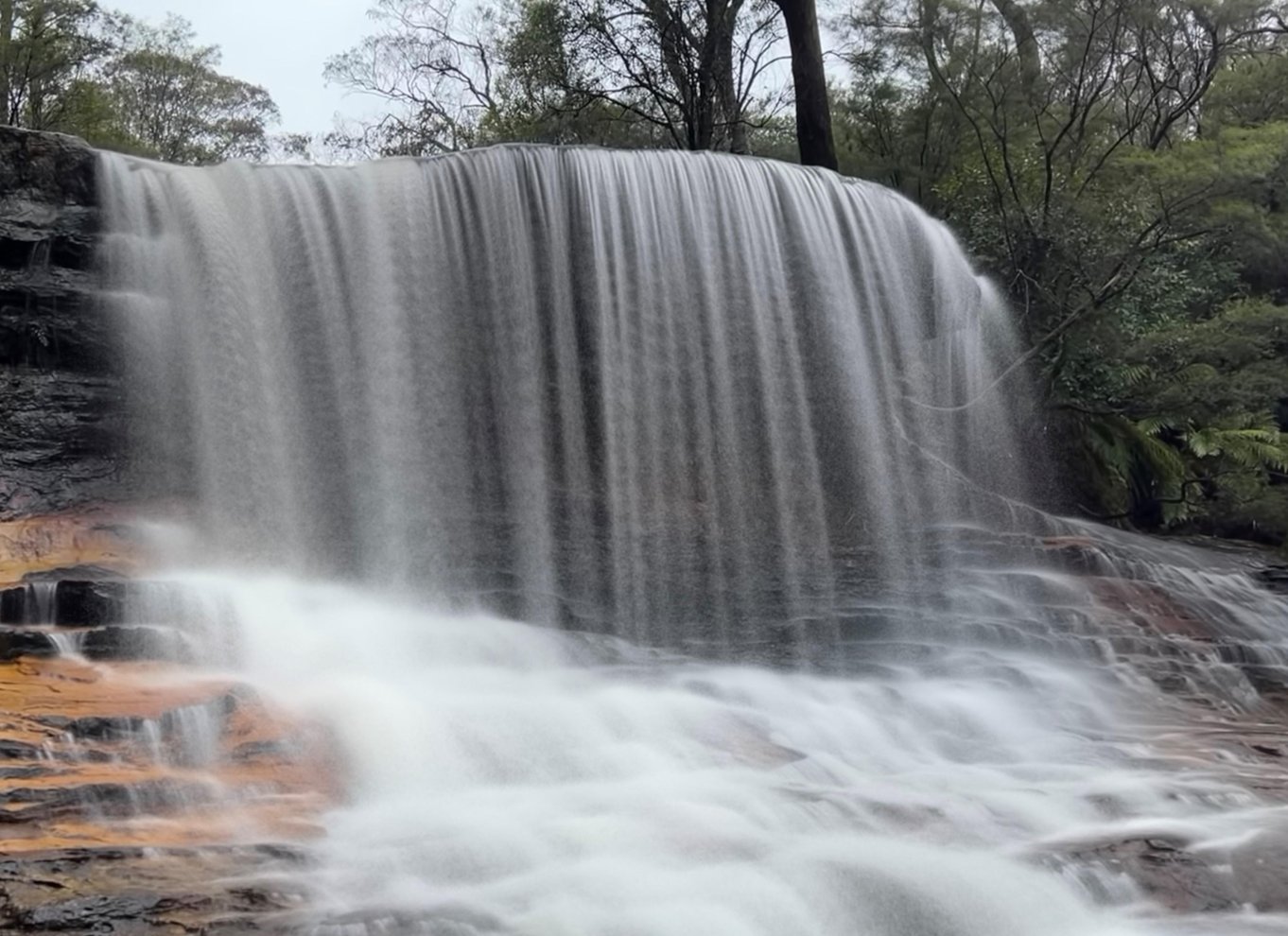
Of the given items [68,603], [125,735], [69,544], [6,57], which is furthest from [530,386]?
[6,57]

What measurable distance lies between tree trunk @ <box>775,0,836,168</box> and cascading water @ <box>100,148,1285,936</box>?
3.41 metres

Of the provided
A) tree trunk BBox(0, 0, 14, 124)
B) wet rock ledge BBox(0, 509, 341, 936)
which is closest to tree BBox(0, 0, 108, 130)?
tree trunk BBox(0, 0, 14, 124)

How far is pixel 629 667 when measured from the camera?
28.9ft

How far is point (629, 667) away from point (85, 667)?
11.9 feet

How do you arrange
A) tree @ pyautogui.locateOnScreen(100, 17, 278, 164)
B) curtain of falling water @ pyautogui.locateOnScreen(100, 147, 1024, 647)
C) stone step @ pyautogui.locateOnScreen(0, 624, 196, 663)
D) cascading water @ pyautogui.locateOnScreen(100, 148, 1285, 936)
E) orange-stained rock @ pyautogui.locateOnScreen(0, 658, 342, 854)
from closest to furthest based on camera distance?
orange-stained rock @ pyautogui.locateOnScreen(0, 658, 342, 854)
stone step @ pyautogui.locateOnScreen(0, 624, 196, 663)
cascading water @ pyautogui.locateOnScreen(100, 148, 1285, 936)
curtain of falling water @ pyautogui.locateOnScreen(100, 147, 1024, 647)
tree @ pyautogui.locateOnScreen(100, 17, 278, 164)

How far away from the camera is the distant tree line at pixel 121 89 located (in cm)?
2039

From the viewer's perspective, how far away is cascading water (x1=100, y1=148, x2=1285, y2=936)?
273 inches

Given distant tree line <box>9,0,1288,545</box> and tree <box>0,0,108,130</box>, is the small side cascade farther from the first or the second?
tree <box>0,0,108,130</box>

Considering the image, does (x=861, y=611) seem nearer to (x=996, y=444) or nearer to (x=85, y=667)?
(x=996, y=444)

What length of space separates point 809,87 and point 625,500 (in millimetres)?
7716

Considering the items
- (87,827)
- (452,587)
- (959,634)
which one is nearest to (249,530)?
(452,587)

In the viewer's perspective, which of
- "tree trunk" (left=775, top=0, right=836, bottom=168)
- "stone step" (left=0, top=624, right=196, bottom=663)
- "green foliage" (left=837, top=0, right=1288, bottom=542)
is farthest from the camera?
"tree trunk" (left=775, top=0, right=836, bottom=168)

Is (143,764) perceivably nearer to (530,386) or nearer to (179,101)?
(530,386)

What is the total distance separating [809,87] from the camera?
51.6ft
